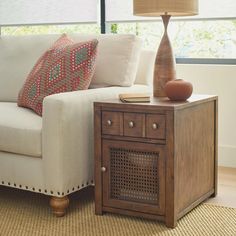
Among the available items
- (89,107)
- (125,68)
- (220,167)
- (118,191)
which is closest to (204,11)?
(125,68)

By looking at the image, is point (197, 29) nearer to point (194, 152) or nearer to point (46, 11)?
point (46, 11)

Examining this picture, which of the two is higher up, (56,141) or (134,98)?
(134,98)

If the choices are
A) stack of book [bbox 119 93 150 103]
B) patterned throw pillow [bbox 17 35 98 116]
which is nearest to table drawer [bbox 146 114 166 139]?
stack of book [bbox 119 93 150 103]

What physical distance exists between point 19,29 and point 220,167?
83.0 inches

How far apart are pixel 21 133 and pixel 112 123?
18.3 inches

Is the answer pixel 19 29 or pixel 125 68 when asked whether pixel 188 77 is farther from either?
pixel 19 29

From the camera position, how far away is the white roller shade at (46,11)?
414cm

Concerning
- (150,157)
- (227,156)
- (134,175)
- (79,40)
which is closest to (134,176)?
(134,175)

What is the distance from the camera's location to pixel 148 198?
258cm

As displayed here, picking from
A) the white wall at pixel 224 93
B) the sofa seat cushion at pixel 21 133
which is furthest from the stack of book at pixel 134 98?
the white wall at pixel 224 93

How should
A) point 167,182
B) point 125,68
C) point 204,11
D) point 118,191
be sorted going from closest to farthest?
point 167,182 < point 118,191 < point 125,68 < point 204,11

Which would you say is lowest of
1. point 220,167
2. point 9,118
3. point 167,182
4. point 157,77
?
point 220,167

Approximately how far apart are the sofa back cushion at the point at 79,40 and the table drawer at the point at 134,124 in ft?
2.02

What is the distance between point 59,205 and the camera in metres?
2.66
